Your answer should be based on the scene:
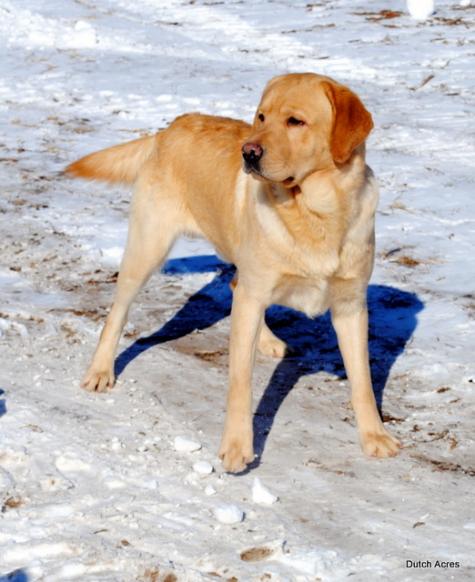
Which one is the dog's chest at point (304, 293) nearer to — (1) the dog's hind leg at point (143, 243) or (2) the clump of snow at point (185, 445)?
(2) the clump of snow at point (185, 445)

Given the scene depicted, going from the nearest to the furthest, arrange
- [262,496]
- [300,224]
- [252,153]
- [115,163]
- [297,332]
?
1. [262,496]
2. [252,153]
3. [300,224]
4. [115,163]
5. [297,332]

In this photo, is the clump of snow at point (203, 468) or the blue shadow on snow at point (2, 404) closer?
the clump of snow at point (203, 468)

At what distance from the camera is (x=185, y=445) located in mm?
4613

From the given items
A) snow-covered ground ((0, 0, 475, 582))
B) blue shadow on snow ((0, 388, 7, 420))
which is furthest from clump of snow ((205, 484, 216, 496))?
blue shadow on snow ((0, 388, 7, 420))

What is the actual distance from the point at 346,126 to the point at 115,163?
179 cm

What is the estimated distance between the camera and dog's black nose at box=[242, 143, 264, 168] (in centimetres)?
432

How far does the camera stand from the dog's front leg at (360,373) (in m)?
4.79

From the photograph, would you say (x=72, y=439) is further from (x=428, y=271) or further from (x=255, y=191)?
(x=428, y=271)

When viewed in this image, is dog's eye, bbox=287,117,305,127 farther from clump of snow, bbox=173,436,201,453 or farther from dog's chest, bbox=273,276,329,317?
clump of snow, bbox=173,436,201,453

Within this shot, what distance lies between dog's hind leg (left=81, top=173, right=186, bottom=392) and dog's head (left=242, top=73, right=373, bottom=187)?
1089mm

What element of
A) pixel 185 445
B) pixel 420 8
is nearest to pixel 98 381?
pixel 185 445

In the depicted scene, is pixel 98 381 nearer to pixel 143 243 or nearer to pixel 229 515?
pixel 143 243

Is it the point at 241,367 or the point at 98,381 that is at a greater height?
the point at 241,367

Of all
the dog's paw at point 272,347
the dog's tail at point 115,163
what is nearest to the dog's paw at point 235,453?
the dog's paw at point 272,347
